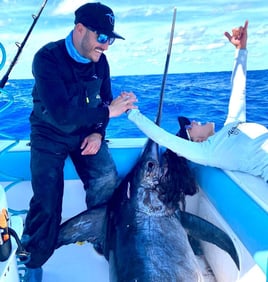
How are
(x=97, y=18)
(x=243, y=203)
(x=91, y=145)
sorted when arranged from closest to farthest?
(x=243, y=203), (x=97, y=18), (x=91, y=145)

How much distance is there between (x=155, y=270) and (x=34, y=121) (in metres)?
1.12

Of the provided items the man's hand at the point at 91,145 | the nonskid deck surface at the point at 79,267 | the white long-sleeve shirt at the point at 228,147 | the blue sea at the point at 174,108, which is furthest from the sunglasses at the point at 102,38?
the blue sea at the point at 174,108

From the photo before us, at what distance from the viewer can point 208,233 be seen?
2105 mm

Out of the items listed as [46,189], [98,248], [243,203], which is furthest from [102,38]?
[98,248]

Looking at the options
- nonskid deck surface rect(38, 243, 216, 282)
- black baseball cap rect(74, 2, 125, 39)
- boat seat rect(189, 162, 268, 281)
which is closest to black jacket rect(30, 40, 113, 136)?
black baseball cap rect(74, 2, 125, 39)

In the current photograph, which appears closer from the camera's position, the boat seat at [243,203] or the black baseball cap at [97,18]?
the boat seat at [243,203]

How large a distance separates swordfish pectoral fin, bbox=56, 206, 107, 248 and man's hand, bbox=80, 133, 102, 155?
336 mm

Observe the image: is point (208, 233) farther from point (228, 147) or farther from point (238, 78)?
point (238, 78)

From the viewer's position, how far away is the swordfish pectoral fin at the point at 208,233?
1.97 meters

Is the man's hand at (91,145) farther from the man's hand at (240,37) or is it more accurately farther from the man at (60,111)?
the man's hand at (240,37)

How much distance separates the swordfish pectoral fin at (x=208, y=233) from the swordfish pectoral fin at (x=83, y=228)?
1.53ft

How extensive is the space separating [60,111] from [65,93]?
10 cm

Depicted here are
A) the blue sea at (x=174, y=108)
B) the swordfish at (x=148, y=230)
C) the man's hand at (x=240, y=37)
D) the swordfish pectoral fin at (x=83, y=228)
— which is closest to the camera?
the swordfish at (x=148, y=230)

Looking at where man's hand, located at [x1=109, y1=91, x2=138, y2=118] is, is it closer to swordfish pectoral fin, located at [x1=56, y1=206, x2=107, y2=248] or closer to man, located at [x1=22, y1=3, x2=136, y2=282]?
man, located at [x1=22, y1=3, x2=136, y2=282]
